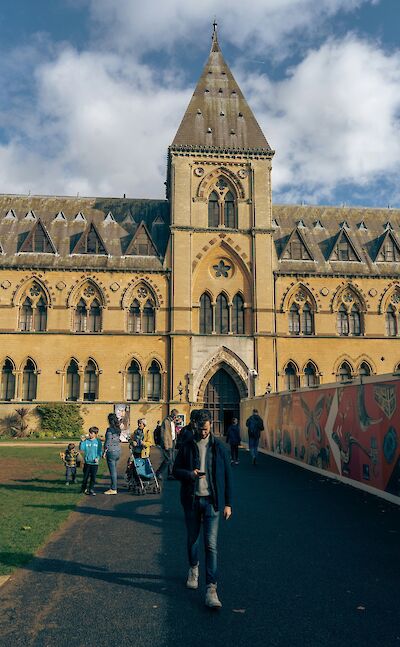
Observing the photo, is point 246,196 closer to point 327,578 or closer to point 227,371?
point 227,371

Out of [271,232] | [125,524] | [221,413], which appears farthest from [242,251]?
[125,524]

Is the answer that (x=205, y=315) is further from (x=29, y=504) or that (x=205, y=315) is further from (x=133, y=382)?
(x=29, y=504)

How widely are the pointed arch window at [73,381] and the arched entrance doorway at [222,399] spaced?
29.2 ft

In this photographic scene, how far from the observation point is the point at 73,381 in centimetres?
3800

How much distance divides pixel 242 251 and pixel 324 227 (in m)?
8.80

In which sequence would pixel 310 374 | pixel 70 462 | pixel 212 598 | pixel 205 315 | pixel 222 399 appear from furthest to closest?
pixel 310 374 < pixel 205 315 < pixel 222 399 < pixel 70 462 < pixel 212 598

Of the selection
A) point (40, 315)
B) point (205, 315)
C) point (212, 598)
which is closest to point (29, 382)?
point (40, 315)

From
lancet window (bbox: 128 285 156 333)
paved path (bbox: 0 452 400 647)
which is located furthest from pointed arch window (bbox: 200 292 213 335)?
paved path (bbox: 0 452 400 647)

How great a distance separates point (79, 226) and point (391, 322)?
24650 millimetres

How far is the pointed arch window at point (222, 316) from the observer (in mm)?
38844

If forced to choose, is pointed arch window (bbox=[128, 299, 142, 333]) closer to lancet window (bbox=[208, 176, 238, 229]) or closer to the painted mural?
lancet window (bbox=[208, 176, 238, 229])

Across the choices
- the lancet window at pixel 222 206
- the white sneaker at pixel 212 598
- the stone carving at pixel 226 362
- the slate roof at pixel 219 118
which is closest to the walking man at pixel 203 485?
the white sneaker at pixel 212 598

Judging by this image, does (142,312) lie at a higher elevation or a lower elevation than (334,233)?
lower

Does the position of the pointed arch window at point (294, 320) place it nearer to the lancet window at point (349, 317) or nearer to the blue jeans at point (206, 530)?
the lancet window at point (349, 317)
